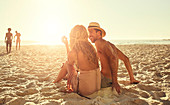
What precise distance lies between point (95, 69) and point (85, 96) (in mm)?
526

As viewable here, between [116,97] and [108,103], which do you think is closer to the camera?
[108,103]

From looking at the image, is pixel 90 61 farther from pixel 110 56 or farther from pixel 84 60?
pixel 110 56

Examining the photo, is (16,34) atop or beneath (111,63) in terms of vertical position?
atop

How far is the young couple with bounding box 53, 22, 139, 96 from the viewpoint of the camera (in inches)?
93.3

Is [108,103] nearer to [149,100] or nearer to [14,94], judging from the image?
[149,100]

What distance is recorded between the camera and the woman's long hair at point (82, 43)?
2.35 metres

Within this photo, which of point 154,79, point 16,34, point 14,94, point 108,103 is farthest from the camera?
point 16,34

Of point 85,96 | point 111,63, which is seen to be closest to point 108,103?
point 85,96

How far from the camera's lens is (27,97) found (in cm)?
252

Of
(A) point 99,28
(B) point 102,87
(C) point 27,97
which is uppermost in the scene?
(A) point 99,28

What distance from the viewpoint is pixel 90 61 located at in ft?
7.85

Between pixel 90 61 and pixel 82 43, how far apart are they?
33cm

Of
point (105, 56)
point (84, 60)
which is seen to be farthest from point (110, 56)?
point (84, 60)

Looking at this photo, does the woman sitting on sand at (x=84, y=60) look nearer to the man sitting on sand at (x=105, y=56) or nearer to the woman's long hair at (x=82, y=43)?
the woman's long hair at (x=82, y=43)
